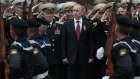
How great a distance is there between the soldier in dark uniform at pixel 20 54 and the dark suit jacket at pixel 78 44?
286cm

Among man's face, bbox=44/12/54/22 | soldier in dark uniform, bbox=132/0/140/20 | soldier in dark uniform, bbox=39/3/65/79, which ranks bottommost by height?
soldier in dark uniform, bbox=39/3/65/79

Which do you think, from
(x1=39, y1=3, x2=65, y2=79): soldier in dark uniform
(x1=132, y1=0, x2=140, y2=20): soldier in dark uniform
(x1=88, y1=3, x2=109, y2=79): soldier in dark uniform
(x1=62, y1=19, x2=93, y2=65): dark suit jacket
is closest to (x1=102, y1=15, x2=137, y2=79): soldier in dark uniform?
(x1=88, y1=3, x2=109, y2=79): soldier in dark uniform

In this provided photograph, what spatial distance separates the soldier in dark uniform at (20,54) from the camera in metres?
A: 6.64

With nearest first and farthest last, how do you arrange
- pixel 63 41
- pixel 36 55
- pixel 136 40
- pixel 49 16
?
pixel 36 55, pixel 136 40, pixel 63 41, pixel 49 16

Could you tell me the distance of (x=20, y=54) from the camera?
6.70 m

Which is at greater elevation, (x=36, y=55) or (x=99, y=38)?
(x=36, y=55)

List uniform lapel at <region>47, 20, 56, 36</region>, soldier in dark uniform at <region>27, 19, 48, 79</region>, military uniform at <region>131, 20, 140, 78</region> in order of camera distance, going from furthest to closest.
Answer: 1. uniform lapel at <region>47, 20, 56, 36</region>
2. soldier in dark uniform at <region>27, 19, 48, 79</region>
3. military uniform at <region>131, 20, 140, 78</region>

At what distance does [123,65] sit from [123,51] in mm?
202

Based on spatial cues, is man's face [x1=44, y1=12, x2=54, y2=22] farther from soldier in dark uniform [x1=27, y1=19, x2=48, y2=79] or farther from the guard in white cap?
soldier in dark uniform [x1=27, y1=19, x2=48, y2=79]

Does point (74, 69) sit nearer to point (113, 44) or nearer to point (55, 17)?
point (55, 17)

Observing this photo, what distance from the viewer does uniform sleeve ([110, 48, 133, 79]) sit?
20.7ft

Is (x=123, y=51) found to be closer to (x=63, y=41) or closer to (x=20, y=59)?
(x=20, y=59)

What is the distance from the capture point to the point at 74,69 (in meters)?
9.81

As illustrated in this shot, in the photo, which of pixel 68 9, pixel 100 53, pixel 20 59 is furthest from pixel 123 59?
pixel 68 9
